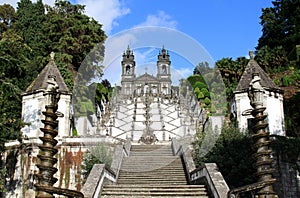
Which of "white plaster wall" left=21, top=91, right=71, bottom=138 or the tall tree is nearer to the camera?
"white plaster wall" left=21, top=91, right=71, bottom=138

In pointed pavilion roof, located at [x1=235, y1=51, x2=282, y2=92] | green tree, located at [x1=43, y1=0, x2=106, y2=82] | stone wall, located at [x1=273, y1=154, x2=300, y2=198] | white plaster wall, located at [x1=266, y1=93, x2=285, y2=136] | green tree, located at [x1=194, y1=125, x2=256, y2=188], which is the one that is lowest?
stone wall, located at [x1=273, y1=154, x2=300, y2=198]

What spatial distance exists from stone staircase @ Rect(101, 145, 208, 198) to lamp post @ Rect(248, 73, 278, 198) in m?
4.21

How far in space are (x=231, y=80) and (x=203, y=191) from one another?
28.6 meters

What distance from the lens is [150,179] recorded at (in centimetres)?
1330

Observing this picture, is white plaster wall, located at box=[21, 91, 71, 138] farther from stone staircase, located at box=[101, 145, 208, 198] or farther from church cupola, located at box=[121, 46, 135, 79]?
church cupola, located at box=[121, 46, 135, 79]

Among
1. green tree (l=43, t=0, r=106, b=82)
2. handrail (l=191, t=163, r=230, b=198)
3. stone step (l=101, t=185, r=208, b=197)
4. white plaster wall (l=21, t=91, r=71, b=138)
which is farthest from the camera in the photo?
green tree (l=43, t=0, r=106, b=82)

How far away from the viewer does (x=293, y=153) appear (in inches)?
720

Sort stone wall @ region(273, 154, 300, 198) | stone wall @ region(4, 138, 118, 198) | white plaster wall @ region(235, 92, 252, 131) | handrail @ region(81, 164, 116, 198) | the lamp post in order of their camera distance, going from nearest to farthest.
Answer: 1. the lamp post
2. handrail @ region(81, 164, 116, 198)
3. stone wall @ region(273, 154, 300, 198)
4. stone wall @ region(4, 138, 118, 198)
5. white plaster wall @ region(235, 92, 252, 131)

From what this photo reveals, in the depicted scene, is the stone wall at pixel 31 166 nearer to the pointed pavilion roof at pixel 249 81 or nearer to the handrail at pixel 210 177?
the handrail at pixel 210 177

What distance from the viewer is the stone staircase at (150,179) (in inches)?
432

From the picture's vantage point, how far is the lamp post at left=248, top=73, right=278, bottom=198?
260 inches

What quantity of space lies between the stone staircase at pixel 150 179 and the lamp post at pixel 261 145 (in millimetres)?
4206

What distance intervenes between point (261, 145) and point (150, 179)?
7.06 meters

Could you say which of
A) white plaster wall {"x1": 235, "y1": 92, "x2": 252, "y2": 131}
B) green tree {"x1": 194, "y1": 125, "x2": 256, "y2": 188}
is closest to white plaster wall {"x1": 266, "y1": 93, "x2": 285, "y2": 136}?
white plaster wall {"x1": 235, "y1": 92, "x2": 252, "y2": 131}
